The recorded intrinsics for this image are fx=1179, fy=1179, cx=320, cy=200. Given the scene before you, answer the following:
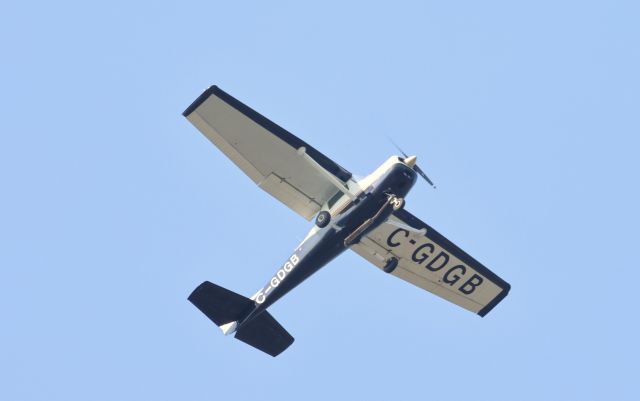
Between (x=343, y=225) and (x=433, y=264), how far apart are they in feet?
16.9

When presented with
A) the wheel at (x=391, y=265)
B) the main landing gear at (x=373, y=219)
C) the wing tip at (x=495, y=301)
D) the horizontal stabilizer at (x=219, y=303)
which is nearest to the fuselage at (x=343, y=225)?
the main landing gear at (x=373, y=219)

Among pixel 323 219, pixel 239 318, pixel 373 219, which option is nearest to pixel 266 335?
pixel 239 318

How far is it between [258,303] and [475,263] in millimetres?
7401

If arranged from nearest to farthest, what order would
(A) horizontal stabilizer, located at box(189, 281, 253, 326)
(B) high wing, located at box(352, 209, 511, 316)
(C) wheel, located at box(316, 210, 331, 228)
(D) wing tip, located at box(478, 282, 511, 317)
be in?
(C) wheel, located at box(316, 210, 331, 228) < (A) horizontal stabilizer, located at box(189, 281, 253, 326) < (B) high wing, located at box(352, 209, 511, 316) < (D) wing tip, located at box(478, 282, 511, 317)

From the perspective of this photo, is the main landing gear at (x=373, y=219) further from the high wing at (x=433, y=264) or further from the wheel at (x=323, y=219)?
the high wing at (x=433, y=264)

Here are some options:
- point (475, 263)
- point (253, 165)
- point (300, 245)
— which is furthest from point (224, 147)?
point (475, 263)

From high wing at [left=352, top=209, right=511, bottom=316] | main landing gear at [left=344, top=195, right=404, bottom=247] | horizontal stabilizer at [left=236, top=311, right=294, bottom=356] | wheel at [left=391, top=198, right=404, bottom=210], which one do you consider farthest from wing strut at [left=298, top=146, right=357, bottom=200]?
horizontal stabilizer at [left=236, top=311, right=294, bottom=356]

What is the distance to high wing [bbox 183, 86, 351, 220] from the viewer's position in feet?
111

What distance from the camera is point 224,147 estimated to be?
34.6m

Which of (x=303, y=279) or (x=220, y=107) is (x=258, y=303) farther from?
(x=220, y=107)

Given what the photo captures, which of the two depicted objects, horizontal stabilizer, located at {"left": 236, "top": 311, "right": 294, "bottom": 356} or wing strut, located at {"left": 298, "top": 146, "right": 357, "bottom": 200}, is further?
horizontal stabilizer, located at {"left": 236, "top": 311, "right": 294, "bottom": 356}

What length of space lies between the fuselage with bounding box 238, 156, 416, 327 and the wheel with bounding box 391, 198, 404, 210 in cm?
12

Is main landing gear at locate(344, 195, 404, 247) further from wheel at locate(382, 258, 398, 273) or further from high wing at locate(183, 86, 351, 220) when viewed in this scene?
wheel at locate(382, 258, 398, 273)

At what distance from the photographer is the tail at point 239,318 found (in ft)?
117
